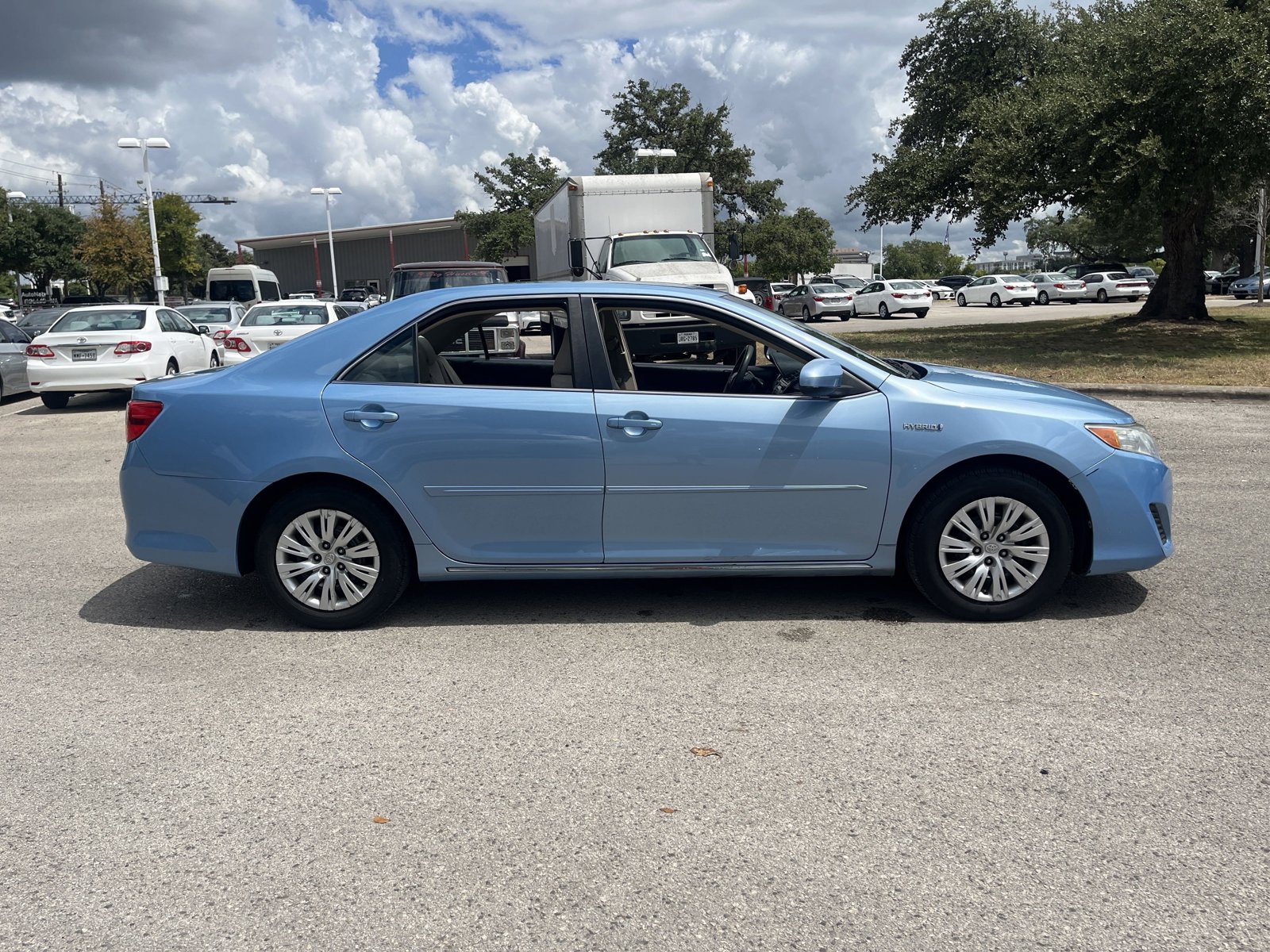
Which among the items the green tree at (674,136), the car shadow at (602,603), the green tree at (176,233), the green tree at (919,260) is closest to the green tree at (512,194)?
the green tree at (674,136)

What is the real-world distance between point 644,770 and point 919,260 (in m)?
159

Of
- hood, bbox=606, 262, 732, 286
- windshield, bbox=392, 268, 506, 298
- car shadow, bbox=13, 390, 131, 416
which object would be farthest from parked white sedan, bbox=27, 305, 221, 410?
hood, bbox=606, 262, 732, 286

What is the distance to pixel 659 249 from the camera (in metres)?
17.5

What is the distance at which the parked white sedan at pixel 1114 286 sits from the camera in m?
41.5

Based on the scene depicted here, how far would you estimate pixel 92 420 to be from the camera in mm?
14180

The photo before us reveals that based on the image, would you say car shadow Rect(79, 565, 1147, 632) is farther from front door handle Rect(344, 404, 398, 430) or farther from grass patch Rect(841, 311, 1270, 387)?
grass patch Rect(841, 311, 1270, 387)

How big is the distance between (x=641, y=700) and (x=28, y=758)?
2.26 meters

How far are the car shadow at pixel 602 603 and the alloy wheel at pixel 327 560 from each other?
0.26 meters

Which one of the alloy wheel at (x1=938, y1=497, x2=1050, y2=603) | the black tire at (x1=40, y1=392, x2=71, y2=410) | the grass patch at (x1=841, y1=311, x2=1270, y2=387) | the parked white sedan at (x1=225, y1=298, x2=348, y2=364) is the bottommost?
the alloy wheel at (x1=938, y1=497, x2=1050, y2=603)

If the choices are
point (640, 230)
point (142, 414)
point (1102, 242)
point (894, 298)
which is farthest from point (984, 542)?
point (1102, 242)

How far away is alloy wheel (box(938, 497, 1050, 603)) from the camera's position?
492 centimetres

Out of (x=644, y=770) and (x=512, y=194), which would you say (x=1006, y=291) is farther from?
(x=644, y=770)

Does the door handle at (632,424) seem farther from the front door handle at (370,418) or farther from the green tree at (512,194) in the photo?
the green tree at (512,194)

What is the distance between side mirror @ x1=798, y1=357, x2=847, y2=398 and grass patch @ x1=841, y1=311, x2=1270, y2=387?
855 centimetres
